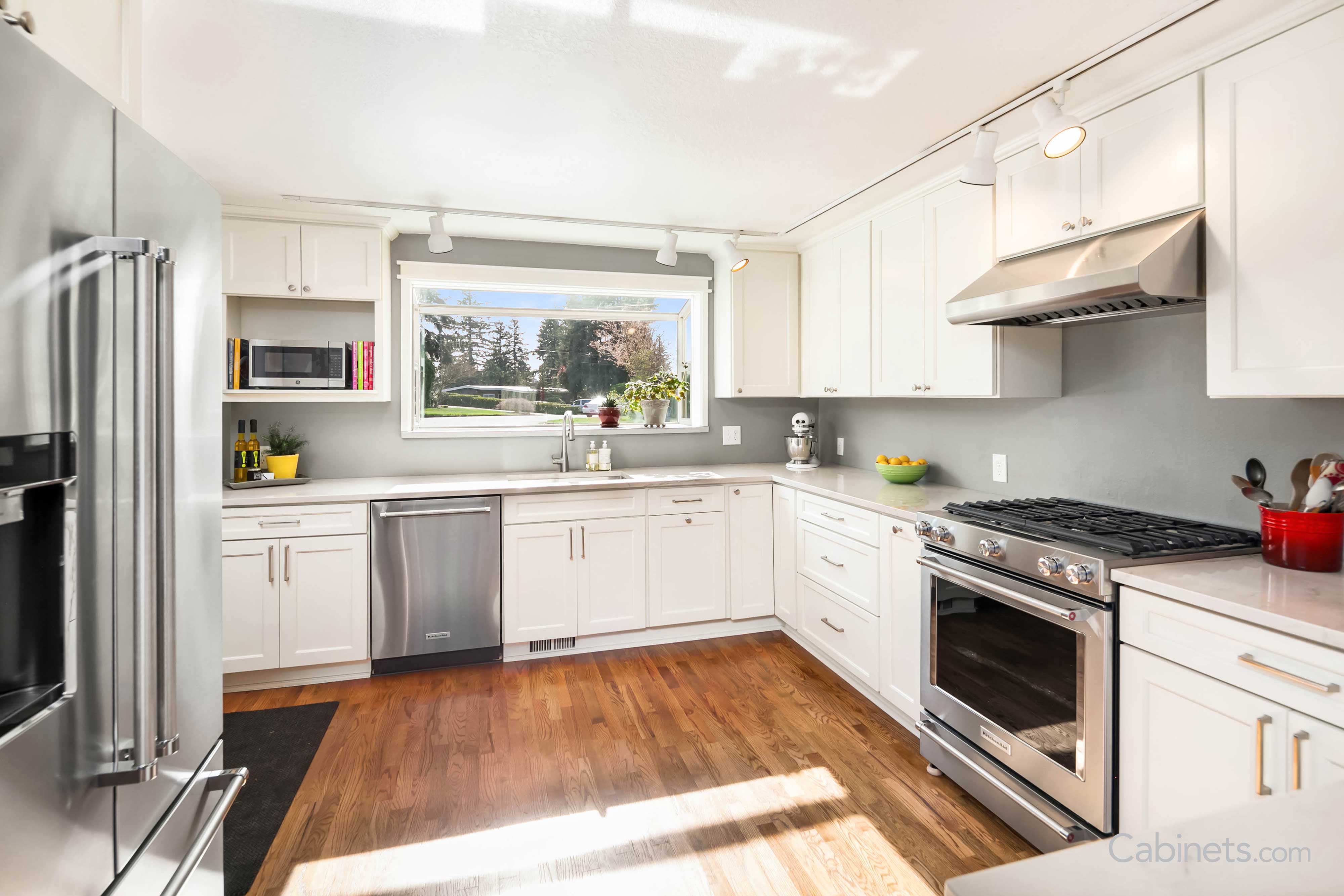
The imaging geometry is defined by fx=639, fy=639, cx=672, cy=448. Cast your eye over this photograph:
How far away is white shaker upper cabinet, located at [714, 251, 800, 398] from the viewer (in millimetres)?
4012

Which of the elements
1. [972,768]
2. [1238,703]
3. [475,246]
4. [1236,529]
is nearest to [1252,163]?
[1236,529]

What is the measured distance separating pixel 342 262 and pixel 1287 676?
392 centimetres

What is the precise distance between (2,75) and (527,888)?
198 centimetres

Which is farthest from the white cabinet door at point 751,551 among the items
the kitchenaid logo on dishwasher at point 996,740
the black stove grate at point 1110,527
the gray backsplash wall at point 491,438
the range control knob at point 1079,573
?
the range control knob at point 1079,573

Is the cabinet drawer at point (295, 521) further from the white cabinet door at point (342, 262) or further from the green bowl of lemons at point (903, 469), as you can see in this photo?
the green bowl of lemons at point (903, 469)

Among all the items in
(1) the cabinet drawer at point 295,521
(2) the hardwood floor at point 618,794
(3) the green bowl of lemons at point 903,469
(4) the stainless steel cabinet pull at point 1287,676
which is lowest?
(2) the hardwood floor at point 618,794

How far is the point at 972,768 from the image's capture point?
2123mm

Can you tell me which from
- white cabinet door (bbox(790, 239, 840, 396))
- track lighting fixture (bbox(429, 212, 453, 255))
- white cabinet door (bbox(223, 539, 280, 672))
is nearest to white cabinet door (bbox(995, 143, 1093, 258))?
white cabinet door (bbox(790, 239, 840, 396))

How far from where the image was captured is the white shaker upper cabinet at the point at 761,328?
158 inches

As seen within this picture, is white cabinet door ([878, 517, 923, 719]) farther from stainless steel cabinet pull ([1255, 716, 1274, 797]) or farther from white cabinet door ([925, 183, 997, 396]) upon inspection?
stainless steel cabinet pull ([1255, 716, 1274, 797])

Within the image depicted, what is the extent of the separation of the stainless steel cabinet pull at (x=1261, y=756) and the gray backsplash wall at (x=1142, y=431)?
34.3 inches

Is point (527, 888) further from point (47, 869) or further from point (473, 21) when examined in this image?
point (473, 21)

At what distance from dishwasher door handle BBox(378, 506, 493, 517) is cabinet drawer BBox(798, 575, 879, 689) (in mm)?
1735

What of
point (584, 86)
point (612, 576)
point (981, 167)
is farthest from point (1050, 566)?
point (612, 576)
